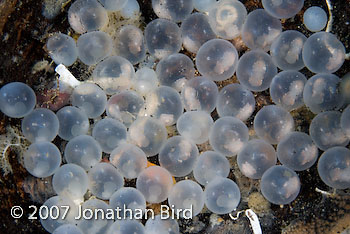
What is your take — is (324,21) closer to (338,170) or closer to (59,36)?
(338,170)

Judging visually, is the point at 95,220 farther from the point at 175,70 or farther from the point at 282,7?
the point at 282,7

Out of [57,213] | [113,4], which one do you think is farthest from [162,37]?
[57,213]

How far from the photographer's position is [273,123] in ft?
8.52

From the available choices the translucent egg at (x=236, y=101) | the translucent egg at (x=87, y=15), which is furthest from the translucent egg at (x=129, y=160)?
the translucent egg at (x=87, y=15)

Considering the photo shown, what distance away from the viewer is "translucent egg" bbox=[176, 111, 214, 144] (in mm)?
2619

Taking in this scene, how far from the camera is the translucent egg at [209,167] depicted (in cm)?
262

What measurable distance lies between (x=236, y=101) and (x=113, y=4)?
1217 mm

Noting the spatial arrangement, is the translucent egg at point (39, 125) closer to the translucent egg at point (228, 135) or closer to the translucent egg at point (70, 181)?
the translucent egg at point (70, 181)

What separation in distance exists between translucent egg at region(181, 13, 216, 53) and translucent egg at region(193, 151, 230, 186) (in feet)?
2.82

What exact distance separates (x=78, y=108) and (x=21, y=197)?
80cm

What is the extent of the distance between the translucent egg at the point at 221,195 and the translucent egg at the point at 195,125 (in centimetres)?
33

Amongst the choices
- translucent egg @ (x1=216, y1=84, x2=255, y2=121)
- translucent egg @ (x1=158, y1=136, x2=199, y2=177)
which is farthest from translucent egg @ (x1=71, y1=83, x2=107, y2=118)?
translucent egg @ (x1=216, y1=84, x2=255, y2=121)

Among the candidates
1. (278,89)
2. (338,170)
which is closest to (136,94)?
(278,89)

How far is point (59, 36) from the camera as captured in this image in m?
2.89
